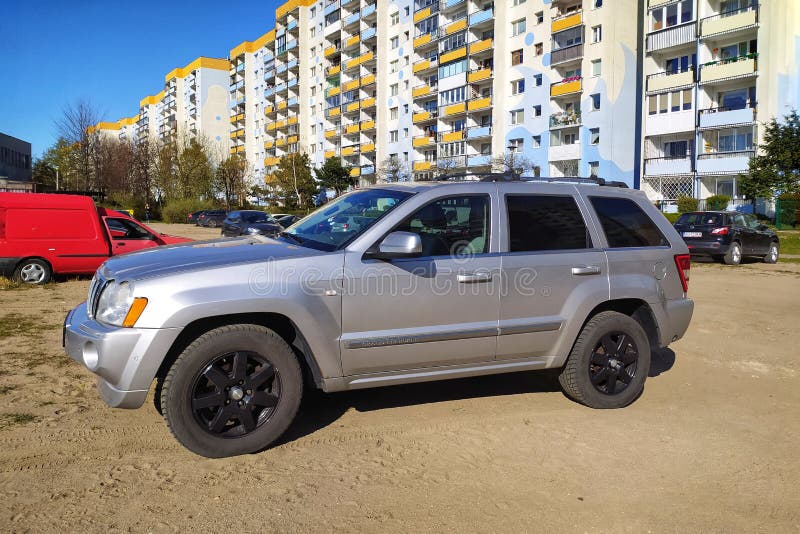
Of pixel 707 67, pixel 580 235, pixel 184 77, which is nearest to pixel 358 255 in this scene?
pixel 580 235

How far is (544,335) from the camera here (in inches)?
188

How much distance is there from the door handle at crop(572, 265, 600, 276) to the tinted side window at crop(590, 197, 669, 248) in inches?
12.3

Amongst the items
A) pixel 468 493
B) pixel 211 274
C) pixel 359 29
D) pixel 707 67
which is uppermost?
pixel 359 29

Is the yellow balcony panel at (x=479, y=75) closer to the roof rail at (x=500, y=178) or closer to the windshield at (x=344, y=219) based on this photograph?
the roof rail at (x=500, y=178)

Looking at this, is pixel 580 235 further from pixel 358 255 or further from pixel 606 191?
pixel 358 255

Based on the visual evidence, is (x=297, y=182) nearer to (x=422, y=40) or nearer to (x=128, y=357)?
(x=422, y=40)

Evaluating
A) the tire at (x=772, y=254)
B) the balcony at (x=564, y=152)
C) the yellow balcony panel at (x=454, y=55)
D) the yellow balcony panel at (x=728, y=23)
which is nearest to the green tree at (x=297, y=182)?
the yellow balcony panel at (x=454, y=55)

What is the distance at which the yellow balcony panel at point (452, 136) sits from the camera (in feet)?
192

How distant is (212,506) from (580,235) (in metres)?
3.35

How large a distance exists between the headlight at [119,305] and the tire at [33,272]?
9564 millimetres


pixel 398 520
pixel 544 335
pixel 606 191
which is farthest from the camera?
pixel 606 191

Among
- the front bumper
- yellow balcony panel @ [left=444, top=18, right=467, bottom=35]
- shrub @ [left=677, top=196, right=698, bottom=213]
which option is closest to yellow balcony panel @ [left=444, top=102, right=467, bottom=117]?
yellow balcony panel @ [left=444, top=18, right=467, bottom=35]

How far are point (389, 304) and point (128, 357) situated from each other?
5.33 ft

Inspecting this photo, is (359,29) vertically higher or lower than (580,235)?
higher
